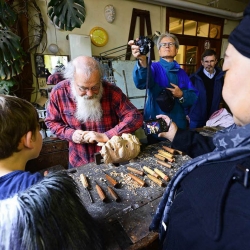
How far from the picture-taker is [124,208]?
2.49 feet

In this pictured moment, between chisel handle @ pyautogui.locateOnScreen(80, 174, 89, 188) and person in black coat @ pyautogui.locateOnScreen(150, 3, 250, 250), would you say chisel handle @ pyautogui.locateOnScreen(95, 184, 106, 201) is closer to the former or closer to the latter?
chisel handle @ pyautogui.locateOnScreen(80, 174, 89, 188)

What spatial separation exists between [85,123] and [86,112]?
9 cm

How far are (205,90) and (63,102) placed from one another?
1821mm

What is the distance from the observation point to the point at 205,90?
238 centimetres

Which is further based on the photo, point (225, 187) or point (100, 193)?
point (100, 193)

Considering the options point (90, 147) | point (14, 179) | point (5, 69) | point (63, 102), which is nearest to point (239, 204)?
point (14, 179)

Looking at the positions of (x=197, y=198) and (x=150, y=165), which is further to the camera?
(x=150, y=165)

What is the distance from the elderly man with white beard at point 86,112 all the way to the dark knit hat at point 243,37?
101cm

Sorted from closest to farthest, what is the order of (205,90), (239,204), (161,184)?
1. (239,204)
2. (161,184)
3. (205,90)

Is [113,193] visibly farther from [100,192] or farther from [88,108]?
[88,108]

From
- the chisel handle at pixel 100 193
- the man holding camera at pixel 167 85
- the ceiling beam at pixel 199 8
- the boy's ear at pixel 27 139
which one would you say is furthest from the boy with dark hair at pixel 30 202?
the ceiling beam at pixel 199 8

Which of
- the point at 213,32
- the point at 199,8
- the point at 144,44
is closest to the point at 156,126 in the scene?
the point at 144,44

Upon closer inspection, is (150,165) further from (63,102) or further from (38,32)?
(38,32)

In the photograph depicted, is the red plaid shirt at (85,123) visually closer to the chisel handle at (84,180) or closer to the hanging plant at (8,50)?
the chisel handle at (84,180)
